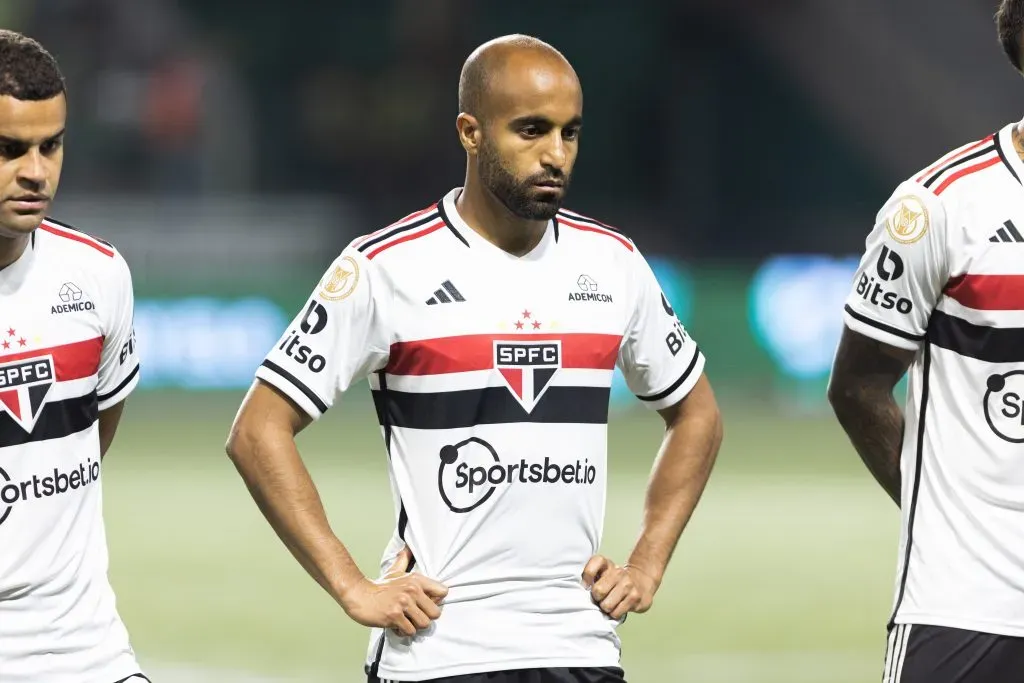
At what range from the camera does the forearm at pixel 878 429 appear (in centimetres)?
426

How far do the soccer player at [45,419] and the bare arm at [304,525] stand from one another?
385mm

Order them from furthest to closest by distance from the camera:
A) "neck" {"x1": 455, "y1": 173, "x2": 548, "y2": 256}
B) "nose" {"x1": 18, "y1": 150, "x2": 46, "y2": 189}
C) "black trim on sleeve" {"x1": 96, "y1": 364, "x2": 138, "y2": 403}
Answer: "black trim on sleeve" {"x1": 96, "y1": 364, "x2": 138, "y2": 403} < "neck" {"x1": 455, "y1": 173, "x2": 548, "y2": 256} < "nose" {"x1": 18, "y1": 150, "x2": 46, "y2": 189}

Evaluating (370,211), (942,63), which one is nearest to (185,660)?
(370,211)

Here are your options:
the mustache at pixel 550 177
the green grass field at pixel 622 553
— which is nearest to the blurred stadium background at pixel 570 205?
the green grass field at pixel 622 553

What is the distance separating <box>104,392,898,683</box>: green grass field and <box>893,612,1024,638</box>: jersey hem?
362 cm

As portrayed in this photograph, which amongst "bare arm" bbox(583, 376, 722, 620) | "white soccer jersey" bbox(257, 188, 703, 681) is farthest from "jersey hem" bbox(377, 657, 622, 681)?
"bare arm" bbox(583, 376, 722, 620)

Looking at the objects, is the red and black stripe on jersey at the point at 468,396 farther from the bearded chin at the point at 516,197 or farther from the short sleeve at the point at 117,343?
the short sleeve at the point at 117,343

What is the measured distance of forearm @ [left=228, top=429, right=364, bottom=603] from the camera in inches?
158

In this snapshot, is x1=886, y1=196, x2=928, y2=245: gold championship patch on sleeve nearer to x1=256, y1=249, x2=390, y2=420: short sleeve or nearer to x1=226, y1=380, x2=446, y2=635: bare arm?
x1=256, y1=249, x2=390, y2=420: short sleeve

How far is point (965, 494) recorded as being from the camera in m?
4.00

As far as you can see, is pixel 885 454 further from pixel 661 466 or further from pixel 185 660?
pixel 185 660

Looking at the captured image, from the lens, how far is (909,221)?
13.3 ft

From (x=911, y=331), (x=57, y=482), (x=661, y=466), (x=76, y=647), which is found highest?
(x=911, y=331)

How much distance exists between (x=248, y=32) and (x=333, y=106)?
137 centimetres
